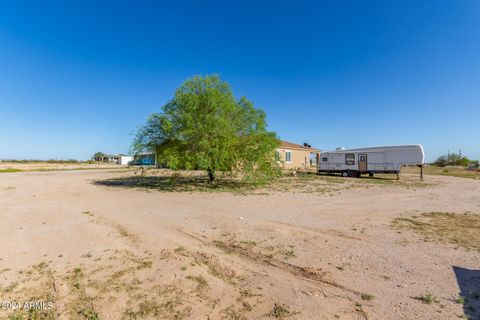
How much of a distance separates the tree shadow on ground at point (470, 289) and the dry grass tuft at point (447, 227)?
1477mm

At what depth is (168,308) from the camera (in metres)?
2.79

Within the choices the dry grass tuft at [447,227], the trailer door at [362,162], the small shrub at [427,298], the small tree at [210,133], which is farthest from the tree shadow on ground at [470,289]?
the trailer door at [362,162]

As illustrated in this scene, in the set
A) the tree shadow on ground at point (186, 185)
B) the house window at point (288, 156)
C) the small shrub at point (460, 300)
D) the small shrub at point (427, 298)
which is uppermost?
the house window at point (288, 156)

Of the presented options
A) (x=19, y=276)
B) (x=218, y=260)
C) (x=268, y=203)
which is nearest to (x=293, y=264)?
(x=218, y=260)

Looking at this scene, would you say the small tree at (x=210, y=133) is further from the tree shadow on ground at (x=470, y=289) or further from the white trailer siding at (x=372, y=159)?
the white trailer siding at (x=372, y=159)

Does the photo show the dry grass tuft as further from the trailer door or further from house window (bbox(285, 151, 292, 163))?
house window (bbox(285, 151, 292, 163))

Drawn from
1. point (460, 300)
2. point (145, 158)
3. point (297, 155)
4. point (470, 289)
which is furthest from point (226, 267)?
point (297, 155)

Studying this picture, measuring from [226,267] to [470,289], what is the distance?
130 inches

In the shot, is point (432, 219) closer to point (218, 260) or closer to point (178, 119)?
point (218, 260)

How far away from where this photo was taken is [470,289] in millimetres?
3160

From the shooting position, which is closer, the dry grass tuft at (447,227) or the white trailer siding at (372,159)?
the dry grass tuft at (447,227)

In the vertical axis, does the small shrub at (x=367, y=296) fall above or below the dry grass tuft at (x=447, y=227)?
below

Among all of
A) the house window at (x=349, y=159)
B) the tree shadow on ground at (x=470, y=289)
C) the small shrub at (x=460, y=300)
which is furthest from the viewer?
the house window at (x=349, y=159)

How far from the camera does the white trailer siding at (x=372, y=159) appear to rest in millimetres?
18953
